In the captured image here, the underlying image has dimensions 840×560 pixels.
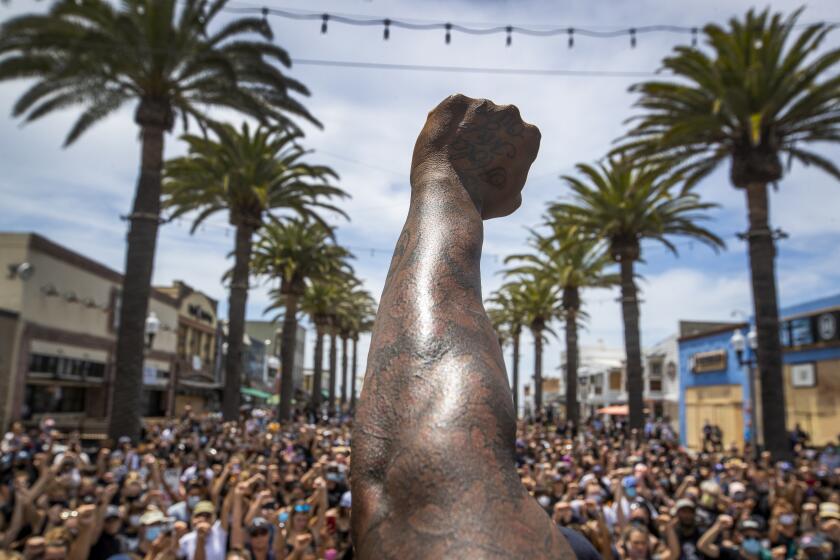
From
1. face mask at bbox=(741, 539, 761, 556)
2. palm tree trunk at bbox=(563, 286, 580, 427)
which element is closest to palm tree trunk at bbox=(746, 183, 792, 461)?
face mask at bbox=(741, 539, 761, 556)

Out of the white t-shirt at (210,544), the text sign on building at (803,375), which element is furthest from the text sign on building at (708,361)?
the white t-shirt at (210,544)

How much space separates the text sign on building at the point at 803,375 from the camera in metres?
25.4

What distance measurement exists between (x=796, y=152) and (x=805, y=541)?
39.7ft

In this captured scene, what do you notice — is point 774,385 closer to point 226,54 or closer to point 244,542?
point 244,542

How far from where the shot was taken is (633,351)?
21.0 metres

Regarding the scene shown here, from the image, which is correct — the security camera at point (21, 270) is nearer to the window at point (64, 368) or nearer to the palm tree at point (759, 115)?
the window at point (64, 368)

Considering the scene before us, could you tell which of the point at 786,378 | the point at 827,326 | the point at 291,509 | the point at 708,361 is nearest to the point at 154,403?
the point at 708,361

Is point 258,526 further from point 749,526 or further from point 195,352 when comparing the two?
point 195,352

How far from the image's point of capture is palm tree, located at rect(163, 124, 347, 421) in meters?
19.9

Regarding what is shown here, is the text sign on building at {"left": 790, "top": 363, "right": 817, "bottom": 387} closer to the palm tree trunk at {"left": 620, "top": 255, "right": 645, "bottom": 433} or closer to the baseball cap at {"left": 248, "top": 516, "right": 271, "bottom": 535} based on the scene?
the palm tree trunk at {"left": 620, "top": 255, "right": 645, "bottom": 433}

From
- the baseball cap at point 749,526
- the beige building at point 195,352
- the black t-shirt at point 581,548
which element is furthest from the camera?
the beige building at point 195,352

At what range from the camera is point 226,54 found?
15.6m

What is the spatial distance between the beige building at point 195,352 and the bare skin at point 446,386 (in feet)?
129

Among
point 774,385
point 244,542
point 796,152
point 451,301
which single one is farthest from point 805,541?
point 796,152
